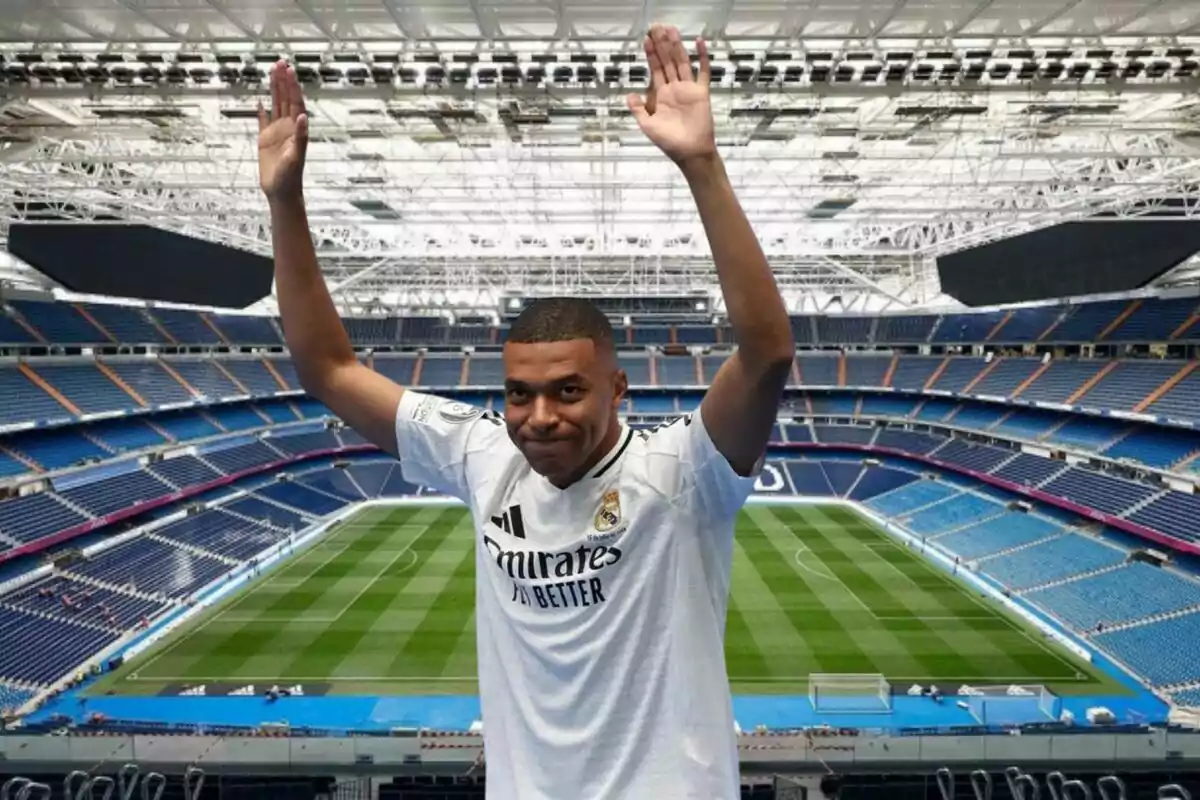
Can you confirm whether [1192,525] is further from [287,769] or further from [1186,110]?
[287,769]

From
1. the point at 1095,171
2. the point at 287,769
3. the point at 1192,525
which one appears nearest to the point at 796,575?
the point at 1192,525

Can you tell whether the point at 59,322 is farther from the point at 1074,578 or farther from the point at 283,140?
the point at 1074,578

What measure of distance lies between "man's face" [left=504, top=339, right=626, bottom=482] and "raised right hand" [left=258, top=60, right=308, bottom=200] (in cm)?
87

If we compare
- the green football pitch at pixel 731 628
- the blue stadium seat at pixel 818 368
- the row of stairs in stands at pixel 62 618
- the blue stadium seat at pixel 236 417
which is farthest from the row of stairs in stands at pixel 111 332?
Answer: the blue stadium seat at pixel 818 368

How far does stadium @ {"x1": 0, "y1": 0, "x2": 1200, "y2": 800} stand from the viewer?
1066 centimetres

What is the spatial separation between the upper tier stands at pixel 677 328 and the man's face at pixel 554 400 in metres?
33.0

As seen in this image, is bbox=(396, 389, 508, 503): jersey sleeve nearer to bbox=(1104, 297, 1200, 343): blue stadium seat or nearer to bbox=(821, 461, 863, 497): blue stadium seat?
bbox=(1104, 297, 1200, 343): blue stadium seat

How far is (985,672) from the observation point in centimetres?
1823

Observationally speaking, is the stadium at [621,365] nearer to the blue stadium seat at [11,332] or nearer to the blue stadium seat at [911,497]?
the blue stadium seat at [11,332]

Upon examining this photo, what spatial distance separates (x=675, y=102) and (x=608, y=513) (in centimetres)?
87

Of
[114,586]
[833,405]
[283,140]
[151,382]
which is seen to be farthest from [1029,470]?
[151,382]

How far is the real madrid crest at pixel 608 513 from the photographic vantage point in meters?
1.65

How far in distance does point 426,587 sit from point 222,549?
308 inches

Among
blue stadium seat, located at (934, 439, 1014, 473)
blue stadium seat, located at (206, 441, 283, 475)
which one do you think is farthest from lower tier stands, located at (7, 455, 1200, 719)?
blue stadium seat, located at (934, 439, 1014, 473)
